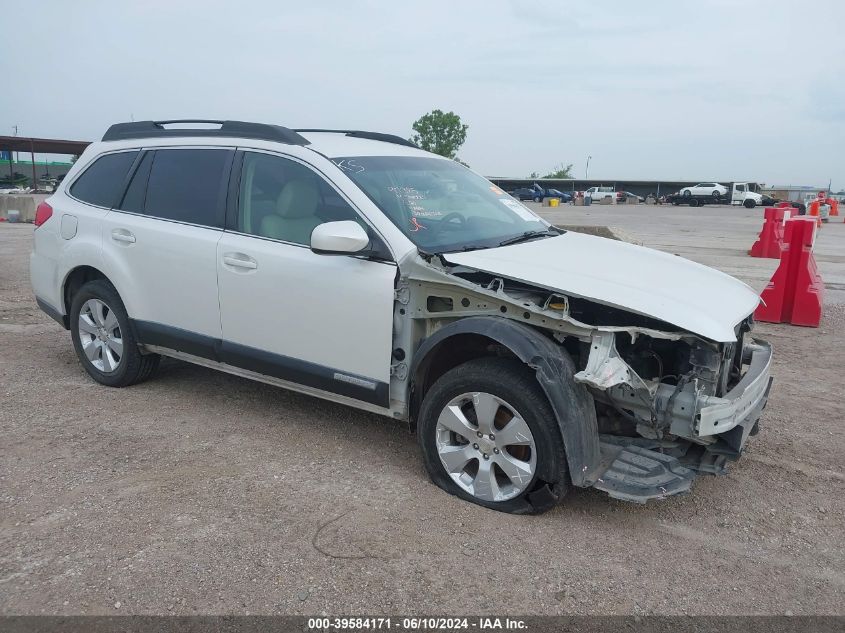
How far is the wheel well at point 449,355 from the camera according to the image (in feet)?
12.1

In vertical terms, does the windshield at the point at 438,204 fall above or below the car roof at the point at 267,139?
below

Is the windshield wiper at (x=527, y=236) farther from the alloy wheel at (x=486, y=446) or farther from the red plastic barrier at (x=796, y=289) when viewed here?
the red plastic barrier at (x=796, y=289)

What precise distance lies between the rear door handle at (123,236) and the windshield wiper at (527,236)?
8.38 feet

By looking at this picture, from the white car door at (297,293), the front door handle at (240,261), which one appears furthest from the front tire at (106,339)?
the front door handle at (240,261)

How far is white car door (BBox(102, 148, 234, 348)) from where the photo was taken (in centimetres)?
452

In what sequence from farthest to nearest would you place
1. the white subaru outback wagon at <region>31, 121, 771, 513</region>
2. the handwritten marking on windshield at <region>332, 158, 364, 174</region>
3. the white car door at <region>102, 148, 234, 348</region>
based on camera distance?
1. the white car door at <region>102, 148, 234, 348</region>
2. the handwritten marking on windshield at <region>332, 158, 364, 174</region>
3. the white subaru outback wagon at <region>31, 121, 771, 513</region>

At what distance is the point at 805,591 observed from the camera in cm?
298

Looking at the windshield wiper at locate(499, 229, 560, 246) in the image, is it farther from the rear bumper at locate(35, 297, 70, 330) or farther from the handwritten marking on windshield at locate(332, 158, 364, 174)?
the rear bumper at locate(35, 297, 70, 330)

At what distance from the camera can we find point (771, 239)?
48.7ft

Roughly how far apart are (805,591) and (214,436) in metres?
3.30

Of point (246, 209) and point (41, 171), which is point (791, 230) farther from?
point (41, 171)

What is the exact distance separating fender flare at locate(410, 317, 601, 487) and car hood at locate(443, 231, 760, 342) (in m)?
0.27

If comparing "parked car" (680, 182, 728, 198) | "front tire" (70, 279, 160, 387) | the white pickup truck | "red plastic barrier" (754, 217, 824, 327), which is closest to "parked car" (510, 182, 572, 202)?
the white pickup truck

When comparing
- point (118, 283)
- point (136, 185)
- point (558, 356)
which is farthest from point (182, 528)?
point (136, 185)
